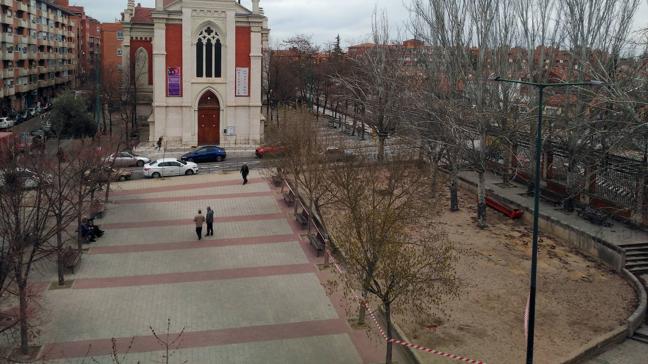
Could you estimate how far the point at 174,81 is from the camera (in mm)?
40031

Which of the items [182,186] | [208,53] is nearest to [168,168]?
[182,186]

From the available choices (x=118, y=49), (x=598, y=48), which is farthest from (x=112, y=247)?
(x=118, y=49)

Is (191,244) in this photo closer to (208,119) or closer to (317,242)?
(317,242)

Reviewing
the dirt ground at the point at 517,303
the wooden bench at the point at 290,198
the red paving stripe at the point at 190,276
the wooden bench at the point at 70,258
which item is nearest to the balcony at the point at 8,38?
the wooden bench at the point at 290,198

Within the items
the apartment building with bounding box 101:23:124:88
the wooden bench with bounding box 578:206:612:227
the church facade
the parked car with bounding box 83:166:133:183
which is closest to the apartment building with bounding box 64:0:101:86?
the apartment building with bounding box 101:23:124:88

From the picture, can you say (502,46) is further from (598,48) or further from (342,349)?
(342,349)

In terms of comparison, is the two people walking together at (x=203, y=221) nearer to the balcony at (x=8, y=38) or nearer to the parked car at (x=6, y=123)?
the parked car at (x=6, y=123)

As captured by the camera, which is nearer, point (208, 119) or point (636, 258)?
point (636, 258)

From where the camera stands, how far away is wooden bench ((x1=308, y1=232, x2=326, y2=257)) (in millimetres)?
19281

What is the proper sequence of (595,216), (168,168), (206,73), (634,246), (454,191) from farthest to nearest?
(206,73) < (168,168) < (454,191) < (595,216) < (634,246)

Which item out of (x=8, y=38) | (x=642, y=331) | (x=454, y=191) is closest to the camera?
(x=642, y=331)

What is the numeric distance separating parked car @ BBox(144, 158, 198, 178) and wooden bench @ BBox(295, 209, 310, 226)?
11.9 metres

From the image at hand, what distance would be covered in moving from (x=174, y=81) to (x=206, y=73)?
7.17 feet

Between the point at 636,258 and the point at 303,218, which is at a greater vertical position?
the point at 303,218
